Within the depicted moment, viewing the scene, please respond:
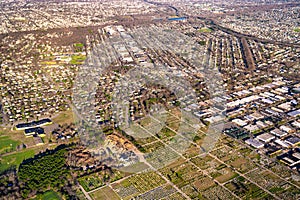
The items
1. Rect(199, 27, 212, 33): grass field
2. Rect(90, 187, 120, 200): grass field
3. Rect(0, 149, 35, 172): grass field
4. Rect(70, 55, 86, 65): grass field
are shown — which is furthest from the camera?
Rect(199, 27, 212, 33): grass field

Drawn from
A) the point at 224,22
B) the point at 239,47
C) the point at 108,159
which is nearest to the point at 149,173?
the point at 108,159

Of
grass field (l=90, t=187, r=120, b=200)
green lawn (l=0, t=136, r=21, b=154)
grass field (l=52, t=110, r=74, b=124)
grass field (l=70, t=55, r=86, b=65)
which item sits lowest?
grass field (l=90, t=187, r=120, b=200)

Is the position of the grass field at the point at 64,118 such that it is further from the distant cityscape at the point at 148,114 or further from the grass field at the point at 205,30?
the grass field at the point at 205,30

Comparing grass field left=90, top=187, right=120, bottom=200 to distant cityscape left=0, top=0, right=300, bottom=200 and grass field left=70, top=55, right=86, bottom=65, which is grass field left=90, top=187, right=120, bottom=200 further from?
grass field left=70, top=55, right=86, bottom=65

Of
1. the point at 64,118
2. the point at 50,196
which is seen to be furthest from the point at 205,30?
the point at 50,196

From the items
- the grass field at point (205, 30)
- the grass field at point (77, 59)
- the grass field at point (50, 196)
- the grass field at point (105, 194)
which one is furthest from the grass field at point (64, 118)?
the grass field at point (205, 30)

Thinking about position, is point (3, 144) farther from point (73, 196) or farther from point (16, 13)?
point (16, 13)

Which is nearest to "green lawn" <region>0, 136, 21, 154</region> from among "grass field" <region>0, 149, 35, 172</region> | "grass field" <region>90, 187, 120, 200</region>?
"grass field" <region>0, 149, 35, 172</region>

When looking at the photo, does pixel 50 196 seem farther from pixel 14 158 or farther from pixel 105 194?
pixel 14 158

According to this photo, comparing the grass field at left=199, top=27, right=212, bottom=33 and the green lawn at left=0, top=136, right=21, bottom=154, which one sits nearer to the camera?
the green lawn at left=0, top=136, right=21, bottom=154
